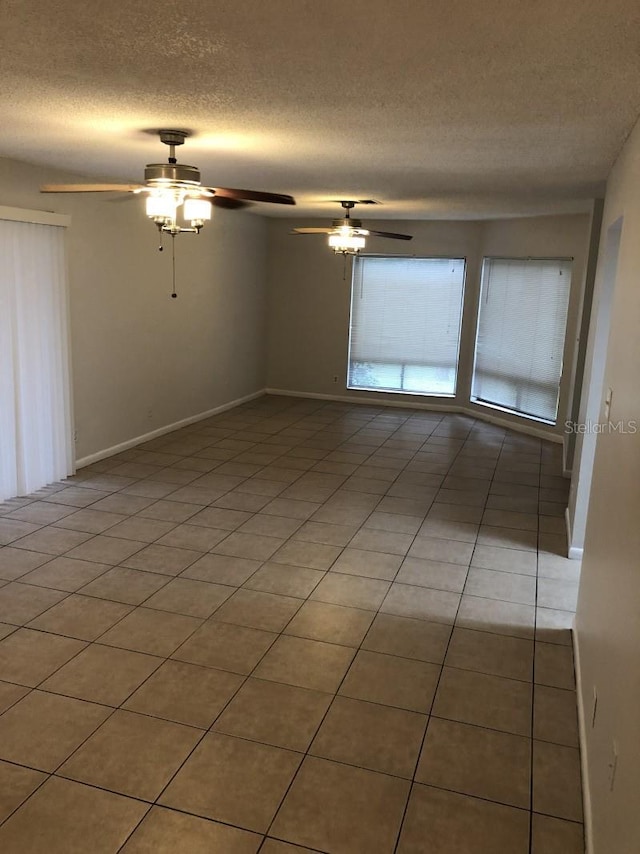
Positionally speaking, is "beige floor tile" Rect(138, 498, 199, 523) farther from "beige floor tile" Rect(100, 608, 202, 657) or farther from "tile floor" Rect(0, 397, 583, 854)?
"beige floor tile" Rect(100, 608, 202, 657)

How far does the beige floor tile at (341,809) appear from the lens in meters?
2.14

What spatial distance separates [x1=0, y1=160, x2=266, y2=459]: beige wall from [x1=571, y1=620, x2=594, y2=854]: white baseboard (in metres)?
4.29

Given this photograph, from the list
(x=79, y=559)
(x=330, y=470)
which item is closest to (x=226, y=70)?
(x=79, y=559)

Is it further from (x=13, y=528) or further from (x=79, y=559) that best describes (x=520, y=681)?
(x=13, y=528)

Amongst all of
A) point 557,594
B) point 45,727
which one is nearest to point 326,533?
point 557,594

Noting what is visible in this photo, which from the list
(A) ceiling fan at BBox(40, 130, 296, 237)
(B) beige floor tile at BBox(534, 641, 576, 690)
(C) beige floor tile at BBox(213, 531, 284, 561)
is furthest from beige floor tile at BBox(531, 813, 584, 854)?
(A) ceiling fan at BBox(40, 130, 296, 237)

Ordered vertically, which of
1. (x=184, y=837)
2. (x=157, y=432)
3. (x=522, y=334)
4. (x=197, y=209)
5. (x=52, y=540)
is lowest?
(x=184, y=837)

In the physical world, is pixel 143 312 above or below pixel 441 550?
above

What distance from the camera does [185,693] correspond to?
9.29 feet

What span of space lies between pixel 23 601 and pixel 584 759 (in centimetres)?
267

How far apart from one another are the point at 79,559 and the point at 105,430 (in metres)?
2.31

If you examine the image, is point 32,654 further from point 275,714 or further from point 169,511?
point 169,511

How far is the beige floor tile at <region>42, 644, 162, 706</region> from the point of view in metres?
2.81

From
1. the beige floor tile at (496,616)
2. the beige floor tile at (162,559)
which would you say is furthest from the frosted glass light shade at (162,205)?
the beige floor tile at (496,616)
